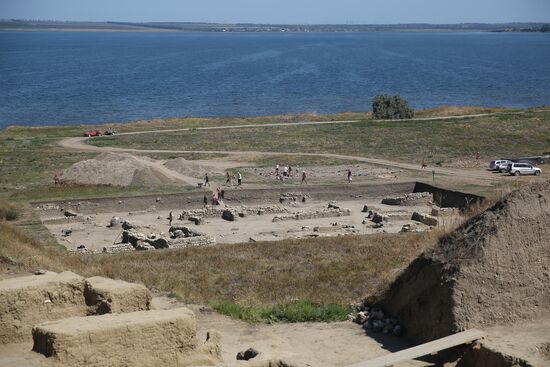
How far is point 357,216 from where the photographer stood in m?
39.8

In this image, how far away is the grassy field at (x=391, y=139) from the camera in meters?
59.2

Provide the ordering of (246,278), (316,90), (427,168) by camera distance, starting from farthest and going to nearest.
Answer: (316,90) → (427,168) → (246,278)

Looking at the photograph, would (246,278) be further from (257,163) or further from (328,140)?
(328,140)

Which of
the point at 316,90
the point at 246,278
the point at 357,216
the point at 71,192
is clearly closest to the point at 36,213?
the point at 71,192

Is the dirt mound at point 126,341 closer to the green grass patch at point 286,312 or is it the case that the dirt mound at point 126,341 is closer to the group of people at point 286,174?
the green grass patch at point 286,312

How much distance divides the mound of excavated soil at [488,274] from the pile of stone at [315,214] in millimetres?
20942

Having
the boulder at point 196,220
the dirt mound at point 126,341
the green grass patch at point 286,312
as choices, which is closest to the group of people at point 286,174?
the boulder at point 196,220

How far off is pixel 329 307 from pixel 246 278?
4893mm

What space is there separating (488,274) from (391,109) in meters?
64.7

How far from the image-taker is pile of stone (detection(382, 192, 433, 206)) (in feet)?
140

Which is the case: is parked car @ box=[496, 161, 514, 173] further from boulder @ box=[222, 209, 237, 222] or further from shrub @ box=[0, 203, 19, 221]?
shrub @ box=[0, 203, 19, 221]

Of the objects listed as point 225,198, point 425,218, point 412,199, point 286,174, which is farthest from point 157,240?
point 286,174

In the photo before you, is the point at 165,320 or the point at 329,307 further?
the point at 329,307

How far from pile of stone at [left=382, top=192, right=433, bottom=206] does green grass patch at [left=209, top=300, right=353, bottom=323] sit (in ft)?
78.4
